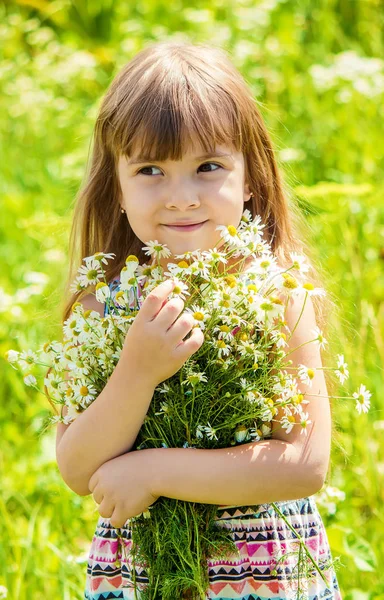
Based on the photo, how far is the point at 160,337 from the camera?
134 centimetres

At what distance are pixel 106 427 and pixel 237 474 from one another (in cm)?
23

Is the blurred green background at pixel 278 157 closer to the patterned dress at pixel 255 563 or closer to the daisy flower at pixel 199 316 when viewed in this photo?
the patterned dress at pixel 255 563

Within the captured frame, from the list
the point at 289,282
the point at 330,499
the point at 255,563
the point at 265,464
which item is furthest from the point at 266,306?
the point at 330,499

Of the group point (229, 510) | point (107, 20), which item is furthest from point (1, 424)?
point (107, 20)

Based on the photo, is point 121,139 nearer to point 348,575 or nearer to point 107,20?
point 348,575

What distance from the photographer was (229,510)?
4.99 feet

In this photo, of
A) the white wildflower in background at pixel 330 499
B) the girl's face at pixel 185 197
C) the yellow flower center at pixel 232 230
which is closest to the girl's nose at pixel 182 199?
the girl's face at pixel 185 197

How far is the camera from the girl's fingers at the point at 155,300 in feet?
4.40

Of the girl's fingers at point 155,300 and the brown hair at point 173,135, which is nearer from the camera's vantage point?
the girl's fingers at point 155,300

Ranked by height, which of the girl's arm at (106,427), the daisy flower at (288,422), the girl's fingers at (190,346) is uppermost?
the girl's fingers at (190,346)

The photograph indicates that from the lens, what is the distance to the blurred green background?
89.7 inches

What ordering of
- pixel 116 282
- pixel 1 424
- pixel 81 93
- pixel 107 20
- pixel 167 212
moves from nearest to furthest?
pixel 167 212
pixel 116 282
pixel 1 424
pixel 81 93
pixel 107 20

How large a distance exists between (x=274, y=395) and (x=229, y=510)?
0.82 feet

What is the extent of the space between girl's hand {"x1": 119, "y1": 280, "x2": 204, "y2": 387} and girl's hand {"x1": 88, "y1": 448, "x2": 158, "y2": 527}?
0.14 meters
